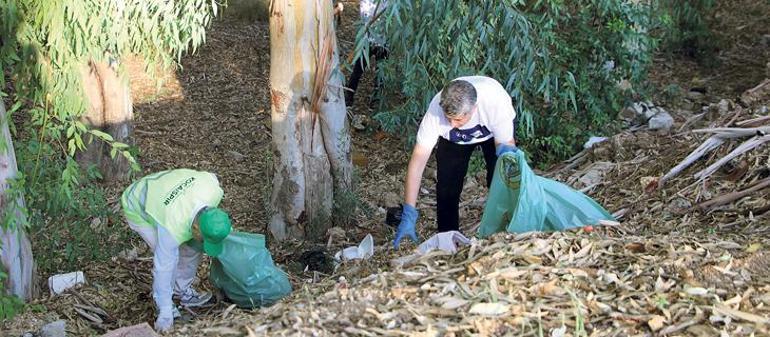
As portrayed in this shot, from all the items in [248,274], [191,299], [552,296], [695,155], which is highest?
[552,296]

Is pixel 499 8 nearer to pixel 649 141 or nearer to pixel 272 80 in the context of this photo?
pixel 272 80

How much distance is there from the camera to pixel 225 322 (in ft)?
13.1

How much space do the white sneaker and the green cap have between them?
0.64 metres

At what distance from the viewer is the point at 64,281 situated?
5.46 metres

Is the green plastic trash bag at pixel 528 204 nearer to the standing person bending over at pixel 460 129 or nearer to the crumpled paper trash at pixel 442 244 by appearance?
the standing person bending over at pixel 460 129

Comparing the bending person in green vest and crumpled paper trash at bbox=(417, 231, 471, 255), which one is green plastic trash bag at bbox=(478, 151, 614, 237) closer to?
crumpled paper trash at bbox=(417, 231, 471, 255)

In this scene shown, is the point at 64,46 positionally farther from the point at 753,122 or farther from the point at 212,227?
the point at 753,122

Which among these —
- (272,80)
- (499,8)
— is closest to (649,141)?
(499,8)

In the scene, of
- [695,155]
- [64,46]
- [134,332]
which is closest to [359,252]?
[134,332]

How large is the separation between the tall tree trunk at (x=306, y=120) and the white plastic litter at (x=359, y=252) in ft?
1.69

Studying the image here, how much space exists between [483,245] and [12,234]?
8.20 feet

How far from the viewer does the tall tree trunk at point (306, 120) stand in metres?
5.94

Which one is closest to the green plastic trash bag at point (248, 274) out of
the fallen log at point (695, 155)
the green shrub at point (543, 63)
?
the green shrub at point (543, 63)

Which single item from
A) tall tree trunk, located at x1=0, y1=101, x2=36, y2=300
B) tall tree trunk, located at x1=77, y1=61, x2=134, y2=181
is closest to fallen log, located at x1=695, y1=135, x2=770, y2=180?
tall tree trunk, located at x1=0, y1=101, x2=36, y2=300
